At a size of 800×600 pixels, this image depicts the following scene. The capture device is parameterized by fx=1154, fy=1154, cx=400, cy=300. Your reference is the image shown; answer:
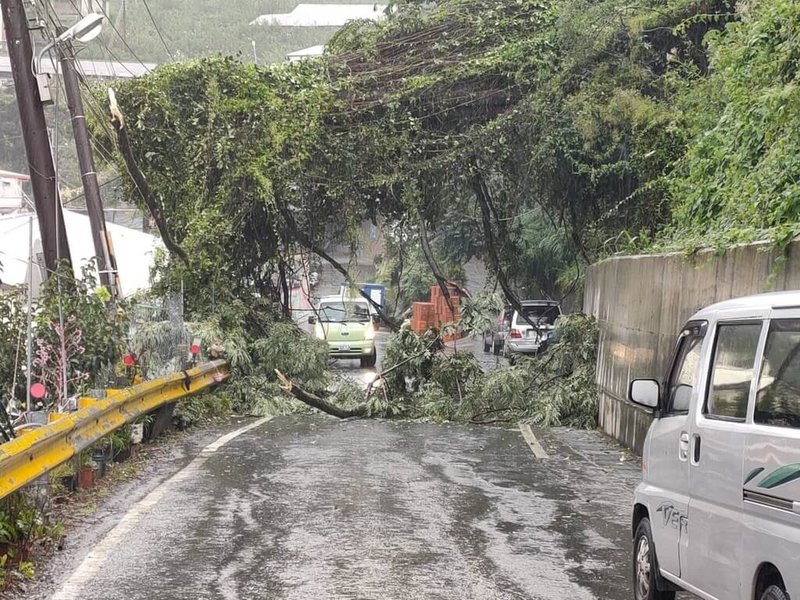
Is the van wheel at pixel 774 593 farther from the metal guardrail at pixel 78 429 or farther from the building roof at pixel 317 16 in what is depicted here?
the building roof at pixel 317 16

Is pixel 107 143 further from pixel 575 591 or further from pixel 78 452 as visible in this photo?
pixel 575 591

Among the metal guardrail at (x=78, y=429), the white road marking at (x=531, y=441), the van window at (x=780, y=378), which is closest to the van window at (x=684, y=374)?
the van window at (x=780, y=378)

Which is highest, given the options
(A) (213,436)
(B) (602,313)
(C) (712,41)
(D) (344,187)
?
(C) (712,41)

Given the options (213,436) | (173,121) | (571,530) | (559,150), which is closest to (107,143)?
(173,121)

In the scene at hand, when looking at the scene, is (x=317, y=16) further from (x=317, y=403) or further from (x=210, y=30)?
(x=317, y=403)

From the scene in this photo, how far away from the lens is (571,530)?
9.10 metres

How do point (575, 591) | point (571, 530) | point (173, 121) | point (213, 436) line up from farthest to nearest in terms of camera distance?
point (173, 121) → point (213, 436) → point (571, 530) → point (575, 591)

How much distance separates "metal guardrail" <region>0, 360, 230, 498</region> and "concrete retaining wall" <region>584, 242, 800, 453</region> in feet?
18.1

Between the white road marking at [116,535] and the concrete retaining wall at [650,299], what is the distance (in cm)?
491

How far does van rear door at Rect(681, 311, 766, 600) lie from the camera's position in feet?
17.1

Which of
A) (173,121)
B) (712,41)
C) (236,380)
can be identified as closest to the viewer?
(712,41)

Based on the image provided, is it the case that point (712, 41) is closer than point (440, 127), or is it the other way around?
point (712, 41)

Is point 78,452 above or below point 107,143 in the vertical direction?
below

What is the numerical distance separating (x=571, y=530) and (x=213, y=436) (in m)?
6.95
